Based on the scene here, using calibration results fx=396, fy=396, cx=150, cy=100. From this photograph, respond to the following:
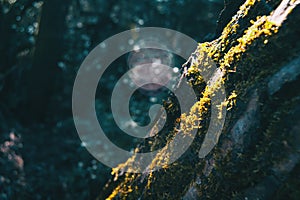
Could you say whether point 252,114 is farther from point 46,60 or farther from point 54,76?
point 54,76

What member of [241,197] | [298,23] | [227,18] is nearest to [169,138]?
[241,197]

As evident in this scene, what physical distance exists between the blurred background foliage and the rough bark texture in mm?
2670

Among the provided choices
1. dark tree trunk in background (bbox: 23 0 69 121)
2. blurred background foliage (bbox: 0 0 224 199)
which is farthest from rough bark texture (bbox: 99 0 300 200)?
dark tree trunk in background (bbox: 23 0 69 121)

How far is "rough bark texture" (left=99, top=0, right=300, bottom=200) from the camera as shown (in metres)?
2.12

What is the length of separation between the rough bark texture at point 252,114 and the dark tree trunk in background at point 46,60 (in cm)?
435

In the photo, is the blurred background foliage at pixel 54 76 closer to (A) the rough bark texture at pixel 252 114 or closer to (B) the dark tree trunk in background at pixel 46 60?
(B) the dark tree trunk in background at pixel 46 60

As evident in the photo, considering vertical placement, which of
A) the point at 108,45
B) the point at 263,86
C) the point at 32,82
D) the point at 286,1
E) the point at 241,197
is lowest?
the point at 241,197

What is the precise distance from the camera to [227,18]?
2.93 m

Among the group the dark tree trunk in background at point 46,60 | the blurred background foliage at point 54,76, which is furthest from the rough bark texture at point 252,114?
the dark tree trunk in background at point 46,60

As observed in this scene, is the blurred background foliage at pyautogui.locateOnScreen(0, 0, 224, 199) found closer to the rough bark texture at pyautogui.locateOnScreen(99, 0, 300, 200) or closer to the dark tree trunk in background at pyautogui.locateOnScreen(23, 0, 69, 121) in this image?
the dark tree trunk in background at pyautogui.locateOnScreen(23, 0, 69, 121)

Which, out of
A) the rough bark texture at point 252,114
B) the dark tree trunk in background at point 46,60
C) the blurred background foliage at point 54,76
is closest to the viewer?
the rough bark texture at point 252,114

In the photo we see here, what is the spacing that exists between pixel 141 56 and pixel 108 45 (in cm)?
69

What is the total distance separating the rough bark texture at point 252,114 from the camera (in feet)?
6.94

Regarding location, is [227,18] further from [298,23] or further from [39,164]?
[39,164]
